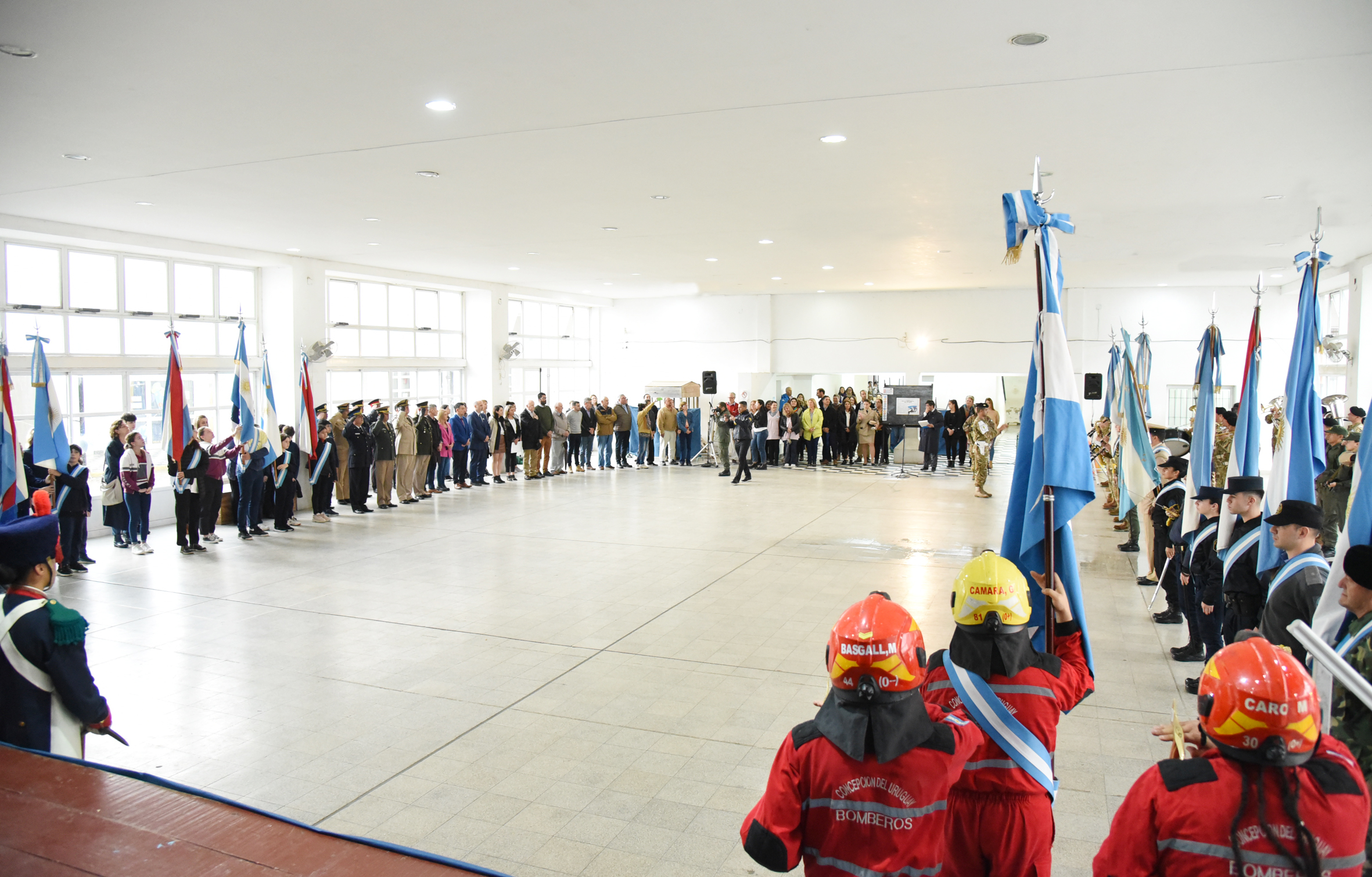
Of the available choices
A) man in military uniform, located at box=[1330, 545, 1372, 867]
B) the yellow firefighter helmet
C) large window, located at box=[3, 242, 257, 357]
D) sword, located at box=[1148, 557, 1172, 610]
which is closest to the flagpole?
the yellow firefighter helmet

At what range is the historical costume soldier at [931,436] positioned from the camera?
63.1 ft

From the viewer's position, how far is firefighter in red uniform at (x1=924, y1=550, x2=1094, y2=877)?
252 centimetres

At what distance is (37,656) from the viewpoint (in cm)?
307

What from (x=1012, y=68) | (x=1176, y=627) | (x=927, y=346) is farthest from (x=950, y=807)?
(x=927, y=346)

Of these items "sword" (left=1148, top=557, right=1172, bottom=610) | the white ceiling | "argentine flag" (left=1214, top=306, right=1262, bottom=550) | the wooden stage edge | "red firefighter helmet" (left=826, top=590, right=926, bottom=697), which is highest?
the white ceiling

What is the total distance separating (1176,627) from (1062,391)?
17.4ft

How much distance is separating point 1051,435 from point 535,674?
13.8 feet

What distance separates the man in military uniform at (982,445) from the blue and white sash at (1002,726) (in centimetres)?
1342

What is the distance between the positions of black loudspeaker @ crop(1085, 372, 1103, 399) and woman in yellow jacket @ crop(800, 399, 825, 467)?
231 inches

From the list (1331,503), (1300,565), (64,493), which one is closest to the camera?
(1300,565)

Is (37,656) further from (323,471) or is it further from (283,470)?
(323,471)

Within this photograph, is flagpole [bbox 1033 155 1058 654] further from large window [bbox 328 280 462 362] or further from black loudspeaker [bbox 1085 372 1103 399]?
black loudspeaker [bbox 1085 372 1103 399]

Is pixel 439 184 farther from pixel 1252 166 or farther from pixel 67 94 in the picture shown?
pixel 1252 166

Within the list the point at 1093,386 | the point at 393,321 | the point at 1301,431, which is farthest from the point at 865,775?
the point at 1093,386
